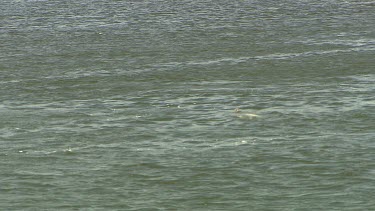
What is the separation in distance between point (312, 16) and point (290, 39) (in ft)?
9.01

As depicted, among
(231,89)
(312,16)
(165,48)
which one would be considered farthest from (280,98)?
(312,16)

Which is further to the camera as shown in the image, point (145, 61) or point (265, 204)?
point (145, 61)

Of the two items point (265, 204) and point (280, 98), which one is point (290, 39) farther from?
point (265, 204)

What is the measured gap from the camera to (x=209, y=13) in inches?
716

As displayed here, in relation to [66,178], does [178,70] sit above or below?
below

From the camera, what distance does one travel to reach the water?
7.32 metres

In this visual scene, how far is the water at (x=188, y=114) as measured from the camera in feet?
24.0

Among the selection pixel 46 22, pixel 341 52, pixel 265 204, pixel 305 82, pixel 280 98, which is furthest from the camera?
pixel 46 22

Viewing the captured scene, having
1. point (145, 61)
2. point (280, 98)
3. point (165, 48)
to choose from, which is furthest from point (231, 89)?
point (165, 48)

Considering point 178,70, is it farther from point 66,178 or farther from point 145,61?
point 66,178

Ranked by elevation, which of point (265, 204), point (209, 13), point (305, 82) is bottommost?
point (209, 13)

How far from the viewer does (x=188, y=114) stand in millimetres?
9773

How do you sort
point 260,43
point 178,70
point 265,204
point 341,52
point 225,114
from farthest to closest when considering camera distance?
point 260,43
point 341,52
point 178,70
point 225,114
point 265,204

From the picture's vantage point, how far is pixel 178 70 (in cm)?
1226
